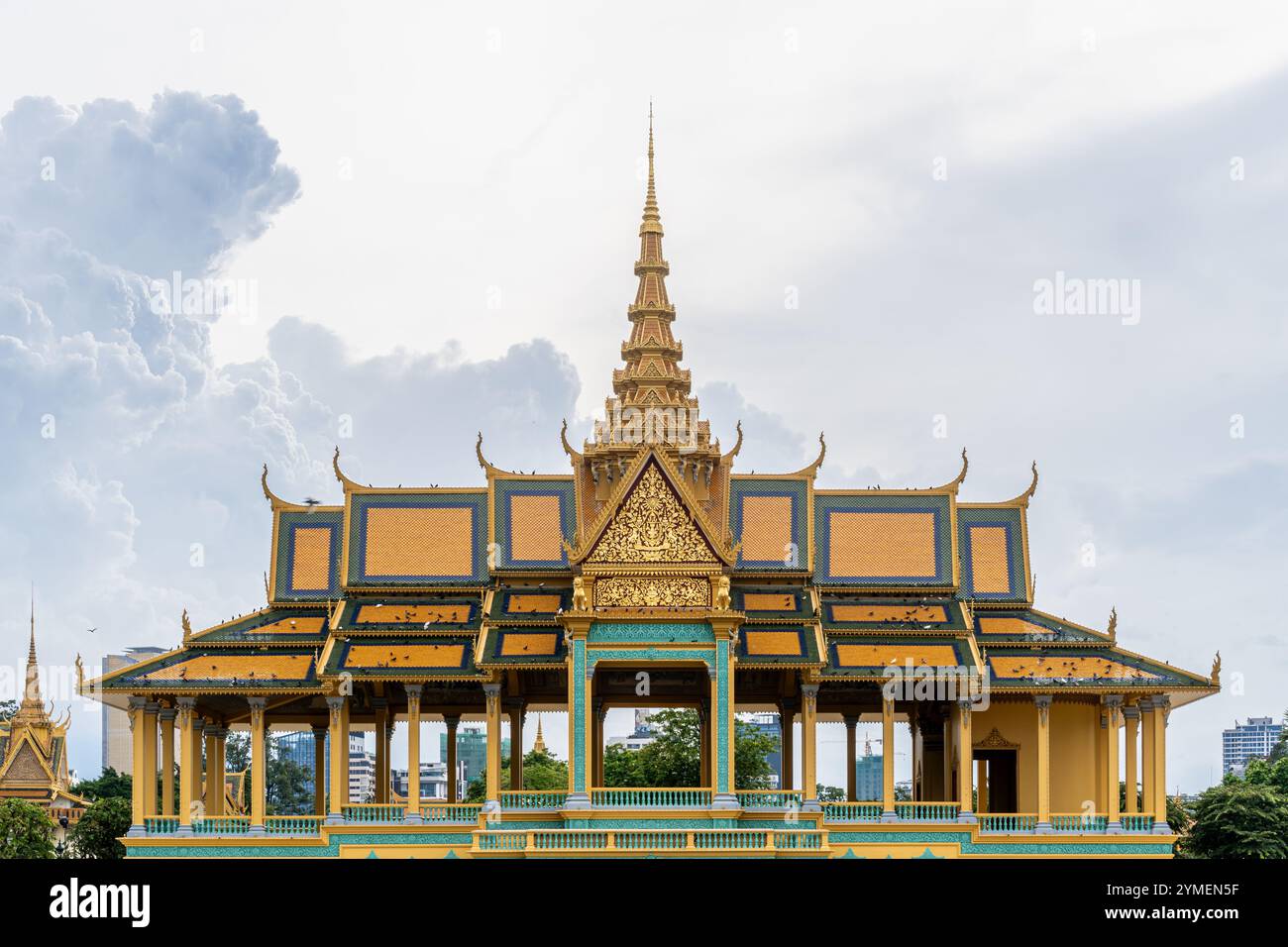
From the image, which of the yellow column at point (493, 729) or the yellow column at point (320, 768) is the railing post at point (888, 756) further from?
the yellow column at point (320, 768)

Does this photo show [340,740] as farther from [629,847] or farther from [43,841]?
[43,841]

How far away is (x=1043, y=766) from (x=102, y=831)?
32.9 m

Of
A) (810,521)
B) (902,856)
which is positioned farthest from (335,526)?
(902,856)

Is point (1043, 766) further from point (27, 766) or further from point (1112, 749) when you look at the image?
point (27, 766)

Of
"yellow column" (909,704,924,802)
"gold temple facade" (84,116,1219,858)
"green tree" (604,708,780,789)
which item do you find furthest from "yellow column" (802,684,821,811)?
"green tree" (604,708,780,789)

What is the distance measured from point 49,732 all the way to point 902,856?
47925 mm

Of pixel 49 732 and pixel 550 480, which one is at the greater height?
pixel 550 480

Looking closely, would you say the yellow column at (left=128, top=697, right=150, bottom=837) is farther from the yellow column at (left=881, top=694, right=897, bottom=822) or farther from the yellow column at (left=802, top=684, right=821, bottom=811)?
the yellow column at (left=881, top=694, right=897, bottom=822)

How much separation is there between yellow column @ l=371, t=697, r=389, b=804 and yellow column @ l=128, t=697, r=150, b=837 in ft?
19.2

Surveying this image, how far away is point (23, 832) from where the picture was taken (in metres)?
57.8

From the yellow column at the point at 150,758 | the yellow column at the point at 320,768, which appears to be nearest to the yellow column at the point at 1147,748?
the yellow column at the point at 320,768

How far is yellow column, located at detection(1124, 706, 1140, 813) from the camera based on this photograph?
161 feet
